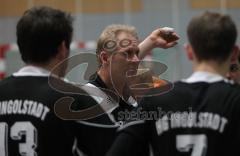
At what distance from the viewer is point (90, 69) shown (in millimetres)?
3418

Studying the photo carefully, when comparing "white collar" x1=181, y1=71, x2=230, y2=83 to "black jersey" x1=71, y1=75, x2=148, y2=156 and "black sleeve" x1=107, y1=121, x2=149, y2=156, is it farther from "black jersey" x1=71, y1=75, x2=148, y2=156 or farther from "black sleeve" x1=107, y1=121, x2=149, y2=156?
"black jersey" x1=71, y1=75, x2=148, y2=156

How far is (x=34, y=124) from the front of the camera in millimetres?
1934

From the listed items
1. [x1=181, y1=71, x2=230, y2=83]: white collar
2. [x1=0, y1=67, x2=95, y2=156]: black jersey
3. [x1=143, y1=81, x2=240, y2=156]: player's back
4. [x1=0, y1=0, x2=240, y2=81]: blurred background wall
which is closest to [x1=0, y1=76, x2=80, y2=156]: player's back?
[x1=0, y1=67, x2=95, y2=156]: black jersey

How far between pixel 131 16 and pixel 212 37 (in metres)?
3.87

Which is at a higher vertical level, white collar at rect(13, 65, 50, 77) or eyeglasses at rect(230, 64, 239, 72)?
white collar at rect(13, 65, 50, 77)

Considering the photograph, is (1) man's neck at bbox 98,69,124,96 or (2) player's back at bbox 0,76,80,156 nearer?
(2) player's back at bbox 0,76,80,156

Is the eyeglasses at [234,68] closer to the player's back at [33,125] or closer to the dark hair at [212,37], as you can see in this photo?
the dark hair at [212,37]

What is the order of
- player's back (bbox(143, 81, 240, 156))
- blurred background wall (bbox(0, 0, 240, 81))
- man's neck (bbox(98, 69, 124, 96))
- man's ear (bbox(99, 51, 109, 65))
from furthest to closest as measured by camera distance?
1. blurred background wall (bbox(0, 0, 240, 81))
2. man's ear (bbox(99, 51, 109, 65))
3. man's neck (bbox(98, 69, 124, 96))
4. player's back (bbox(143, 81, 240, 156))

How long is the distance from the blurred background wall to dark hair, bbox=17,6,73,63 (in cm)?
327

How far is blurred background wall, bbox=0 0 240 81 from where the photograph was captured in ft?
17.4

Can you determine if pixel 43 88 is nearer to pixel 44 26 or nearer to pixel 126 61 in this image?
pixel 44 26

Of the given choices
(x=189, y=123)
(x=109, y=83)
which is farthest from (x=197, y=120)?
(x=109, y=83)

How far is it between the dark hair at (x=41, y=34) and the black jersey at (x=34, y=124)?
0.28ft

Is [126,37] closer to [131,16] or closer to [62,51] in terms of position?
[62,51]
